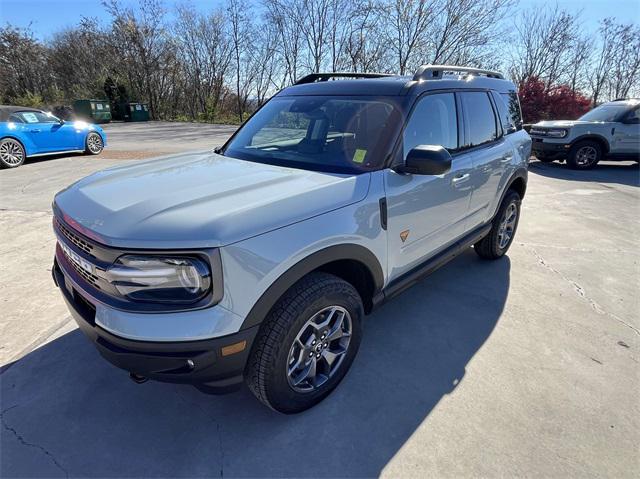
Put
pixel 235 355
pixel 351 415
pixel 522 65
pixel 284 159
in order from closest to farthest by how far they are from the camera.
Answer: pixel 235 355, pixel 351 415, pixel 284 159, pixel 522 65

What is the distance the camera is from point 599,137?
9.90 metres

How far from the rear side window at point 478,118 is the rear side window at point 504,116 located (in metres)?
0.18

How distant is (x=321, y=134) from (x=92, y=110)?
28063 millimetres

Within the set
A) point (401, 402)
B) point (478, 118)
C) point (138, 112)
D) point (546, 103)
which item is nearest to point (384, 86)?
point (478, 118)

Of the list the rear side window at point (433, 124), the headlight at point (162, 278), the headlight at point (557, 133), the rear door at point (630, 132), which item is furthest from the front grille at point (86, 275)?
the rear door at point (630, 132)

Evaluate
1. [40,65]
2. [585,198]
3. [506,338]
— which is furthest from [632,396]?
[40,65]

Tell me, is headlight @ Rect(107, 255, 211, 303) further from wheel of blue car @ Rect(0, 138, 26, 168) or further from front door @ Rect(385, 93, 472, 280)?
wheel of blue car @ Rect(0, 138, 26, 168)

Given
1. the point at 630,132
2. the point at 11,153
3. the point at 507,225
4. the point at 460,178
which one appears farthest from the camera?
the point at 630,132

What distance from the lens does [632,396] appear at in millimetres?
2332

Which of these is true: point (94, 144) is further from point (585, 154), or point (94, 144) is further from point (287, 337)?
point (585, 154)

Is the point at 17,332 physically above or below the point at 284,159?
below

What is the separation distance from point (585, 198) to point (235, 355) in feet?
25.9

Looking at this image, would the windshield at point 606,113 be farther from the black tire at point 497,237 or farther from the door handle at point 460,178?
the door handle at point 460,178

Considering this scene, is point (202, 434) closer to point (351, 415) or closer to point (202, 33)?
point (351, 415)
